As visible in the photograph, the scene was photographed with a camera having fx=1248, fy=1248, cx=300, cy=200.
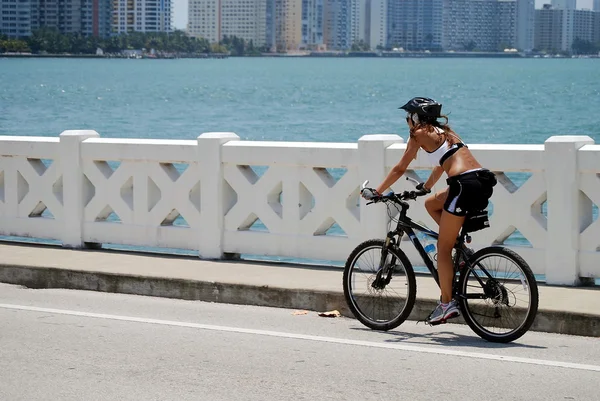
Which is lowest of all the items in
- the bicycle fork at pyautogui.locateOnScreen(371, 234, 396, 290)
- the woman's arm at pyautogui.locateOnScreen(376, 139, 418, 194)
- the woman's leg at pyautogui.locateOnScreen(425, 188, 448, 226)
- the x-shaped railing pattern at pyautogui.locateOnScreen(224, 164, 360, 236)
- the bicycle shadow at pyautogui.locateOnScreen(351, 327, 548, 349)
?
the bicycle shadow at pyautogui.locateOnScreen(351, 327, 548, 349)

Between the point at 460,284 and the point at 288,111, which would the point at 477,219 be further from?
the point at 288,111

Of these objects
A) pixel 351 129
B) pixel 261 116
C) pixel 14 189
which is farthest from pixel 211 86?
pixel 14 189

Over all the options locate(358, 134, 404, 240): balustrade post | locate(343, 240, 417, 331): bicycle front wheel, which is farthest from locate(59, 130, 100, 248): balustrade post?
locate(343, 240, 417, 331): bicycle front wheel

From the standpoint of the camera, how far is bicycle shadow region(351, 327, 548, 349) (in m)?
8.52

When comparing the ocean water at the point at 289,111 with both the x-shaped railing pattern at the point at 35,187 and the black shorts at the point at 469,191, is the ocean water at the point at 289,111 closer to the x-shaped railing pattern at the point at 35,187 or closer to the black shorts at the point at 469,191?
the x-shaped railing pattern at the point at 35,187

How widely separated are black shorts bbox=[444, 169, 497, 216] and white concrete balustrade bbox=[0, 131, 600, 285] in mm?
1238

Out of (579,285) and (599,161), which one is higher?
(599,161)

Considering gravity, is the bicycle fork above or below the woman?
below

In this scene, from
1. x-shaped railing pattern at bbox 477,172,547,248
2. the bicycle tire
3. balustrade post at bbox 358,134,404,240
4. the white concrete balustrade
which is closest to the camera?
the bicycle tire

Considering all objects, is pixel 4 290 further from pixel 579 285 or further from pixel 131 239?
pixel 579 285

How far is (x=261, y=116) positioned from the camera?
2879 inches

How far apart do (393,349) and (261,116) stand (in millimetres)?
65061

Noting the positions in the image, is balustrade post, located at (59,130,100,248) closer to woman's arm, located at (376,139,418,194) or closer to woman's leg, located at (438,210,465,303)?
woman's arm, located at (376,139,418,194)

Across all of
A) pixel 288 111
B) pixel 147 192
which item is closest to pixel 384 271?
pixel 147 192
